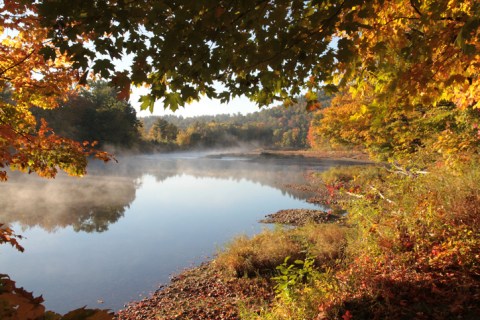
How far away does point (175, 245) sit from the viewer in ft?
44.7

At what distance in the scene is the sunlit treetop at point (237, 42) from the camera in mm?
3051

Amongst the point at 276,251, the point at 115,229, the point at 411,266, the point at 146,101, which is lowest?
the point at 115,229

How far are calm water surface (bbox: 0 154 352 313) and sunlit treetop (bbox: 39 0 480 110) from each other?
757 centimetres

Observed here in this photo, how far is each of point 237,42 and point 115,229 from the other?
14.6m

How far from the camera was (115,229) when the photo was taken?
15.9 m

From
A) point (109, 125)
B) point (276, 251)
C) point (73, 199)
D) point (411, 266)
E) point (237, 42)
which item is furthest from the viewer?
point (109, 125)

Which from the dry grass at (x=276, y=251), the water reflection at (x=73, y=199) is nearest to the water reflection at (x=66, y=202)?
the water reflection at (x=73, y=199)

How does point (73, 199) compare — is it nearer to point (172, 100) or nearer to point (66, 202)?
point (66, 202)

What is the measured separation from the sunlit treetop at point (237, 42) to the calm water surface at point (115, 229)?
7572 millimetres

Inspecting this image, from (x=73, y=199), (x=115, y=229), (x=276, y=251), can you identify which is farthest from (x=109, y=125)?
(x=276, y=251)

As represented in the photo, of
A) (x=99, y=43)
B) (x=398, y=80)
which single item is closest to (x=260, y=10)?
(x=99, y=43)

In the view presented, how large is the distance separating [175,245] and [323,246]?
6612 millimetres

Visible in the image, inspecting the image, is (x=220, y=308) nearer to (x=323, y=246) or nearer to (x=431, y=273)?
(x=323, y=246)

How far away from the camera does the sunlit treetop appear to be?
3.05 meters
